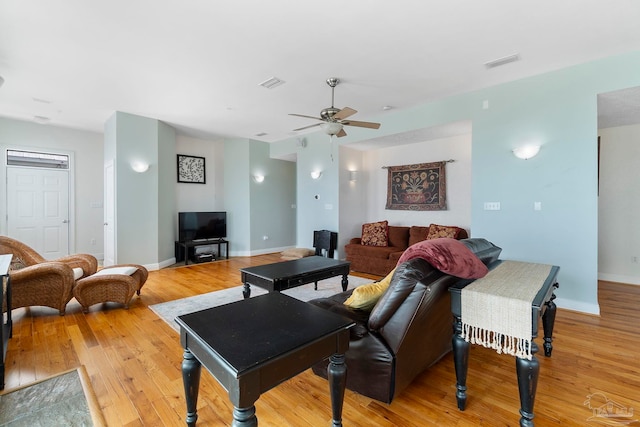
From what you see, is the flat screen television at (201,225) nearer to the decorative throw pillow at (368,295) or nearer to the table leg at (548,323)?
the decorative throw pillow at (368,295)

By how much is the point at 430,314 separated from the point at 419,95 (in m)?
3.46

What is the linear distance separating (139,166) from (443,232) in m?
5.45

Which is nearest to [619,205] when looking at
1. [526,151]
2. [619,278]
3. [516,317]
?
[619,278]

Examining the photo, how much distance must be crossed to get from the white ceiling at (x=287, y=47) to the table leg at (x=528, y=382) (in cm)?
257

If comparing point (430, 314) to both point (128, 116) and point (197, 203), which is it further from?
point (197, 203)

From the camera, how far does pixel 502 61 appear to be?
325 cm

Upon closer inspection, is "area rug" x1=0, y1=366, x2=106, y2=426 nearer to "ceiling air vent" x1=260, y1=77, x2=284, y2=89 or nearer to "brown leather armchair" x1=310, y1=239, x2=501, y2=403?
"brown leather armchair" x1=310, y1=239, x2=501, y2=403

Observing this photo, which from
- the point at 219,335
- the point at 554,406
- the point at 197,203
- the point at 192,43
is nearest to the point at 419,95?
the point at 192,43

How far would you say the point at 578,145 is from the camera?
132 inches

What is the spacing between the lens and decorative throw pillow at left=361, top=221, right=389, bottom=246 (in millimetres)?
5539

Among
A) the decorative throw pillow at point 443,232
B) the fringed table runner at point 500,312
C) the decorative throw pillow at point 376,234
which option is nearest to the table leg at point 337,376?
the fringed table runner at point 500,312

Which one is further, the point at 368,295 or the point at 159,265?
the point at 159,265

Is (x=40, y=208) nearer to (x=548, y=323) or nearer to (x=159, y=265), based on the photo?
(x=159, y=265)

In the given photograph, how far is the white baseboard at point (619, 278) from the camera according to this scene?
4.51 meters
